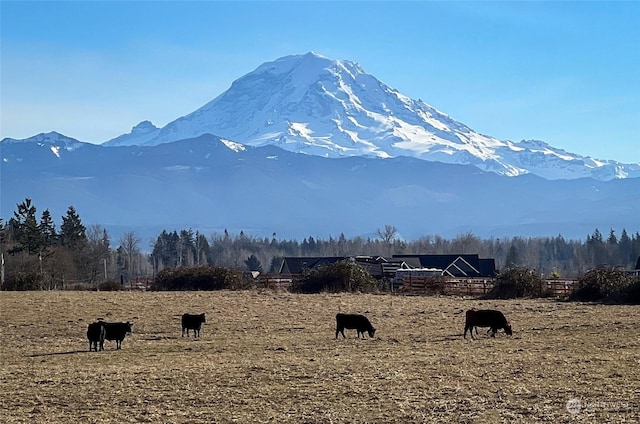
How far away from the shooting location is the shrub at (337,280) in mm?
46469

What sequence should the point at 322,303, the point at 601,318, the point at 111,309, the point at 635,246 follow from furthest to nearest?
1. the point at 635,246
2. the point at 322,303
3. the point at 111,309
4. the point at 601,318

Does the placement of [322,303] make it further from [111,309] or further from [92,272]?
[92,272]

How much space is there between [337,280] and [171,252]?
292ft

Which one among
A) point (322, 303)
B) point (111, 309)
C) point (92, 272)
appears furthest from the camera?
point (92, 272)

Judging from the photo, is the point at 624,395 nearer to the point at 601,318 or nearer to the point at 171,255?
the point at 601,318

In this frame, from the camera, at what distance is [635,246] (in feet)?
414

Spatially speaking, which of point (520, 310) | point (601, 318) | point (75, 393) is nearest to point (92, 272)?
point (520, 310)

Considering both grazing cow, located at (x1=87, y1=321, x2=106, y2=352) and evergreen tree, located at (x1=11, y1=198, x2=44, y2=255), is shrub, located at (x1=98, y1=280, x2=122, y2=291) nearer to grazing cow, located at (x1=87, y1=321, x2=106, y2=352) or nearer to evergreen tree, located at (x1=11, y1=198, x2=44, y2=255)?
evergreen tree, located at (x1=11, y1=198, x2=44, y2=255)

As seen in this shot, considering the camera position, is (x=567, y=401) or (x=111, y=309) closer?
(x=567, y=401)

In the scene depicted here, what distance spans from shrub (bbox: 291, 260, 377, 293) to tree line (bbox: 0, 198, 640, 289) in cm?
862

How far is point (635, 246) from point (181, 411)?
123918 millimetres

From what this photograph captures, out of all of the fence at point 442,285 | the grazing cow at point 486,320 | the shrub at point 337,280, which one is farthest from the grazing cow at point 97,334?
the fence at point 442,285

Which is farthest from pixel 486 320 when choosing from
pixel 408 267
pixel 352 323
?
pixel 408 267

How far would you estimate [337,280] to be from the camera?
46.7 m
